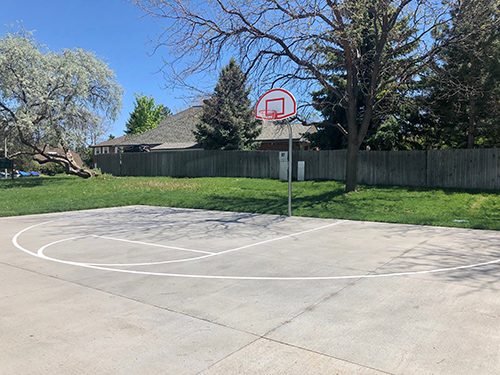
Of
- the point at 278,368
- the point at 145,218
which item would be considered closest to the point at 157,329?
the point at 278,368

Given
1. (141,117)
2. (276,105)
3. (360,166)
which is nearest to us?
(276,105)

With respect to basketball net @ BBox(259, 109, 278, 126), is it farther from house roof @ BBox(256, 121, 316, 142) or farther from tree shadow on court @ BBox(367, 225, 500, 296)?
house roof @ BBox(256, 121, 316, 142)

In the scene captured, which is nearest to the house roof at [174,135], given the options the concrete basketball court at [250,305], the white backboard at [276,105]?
the white backboard at [276,105]

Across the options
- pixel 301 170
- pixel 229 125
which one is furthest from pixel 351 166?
pixel 229 125

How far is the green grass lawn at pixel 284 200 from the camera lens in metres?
13.5

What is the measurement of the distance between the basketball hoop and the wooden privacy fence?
7864 millimetres

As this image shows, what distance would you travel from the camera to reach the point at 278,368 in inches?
131

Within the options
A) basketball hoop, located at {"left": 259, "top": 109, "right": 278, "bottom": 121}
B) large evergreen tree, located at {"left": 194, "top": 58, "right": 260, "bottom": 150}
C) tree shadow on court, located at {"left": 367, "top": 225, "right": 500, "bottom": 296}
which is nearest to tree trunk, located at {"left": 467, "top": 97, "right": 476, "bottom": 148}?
basketball hoop, located at {"left": 259, "top": 109, "right": 278, "bottom": 121}

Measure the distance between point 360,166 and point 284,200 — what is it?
Result: 239 inches

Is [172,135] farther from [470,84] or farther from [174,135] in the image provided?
[470,84]

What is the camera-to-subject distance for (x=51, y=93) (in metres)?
25.7

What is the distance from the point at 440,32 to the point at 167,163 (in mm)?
19845

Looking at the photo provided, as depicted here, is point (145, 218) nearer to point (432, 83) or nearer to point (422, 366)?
point (422, 366)

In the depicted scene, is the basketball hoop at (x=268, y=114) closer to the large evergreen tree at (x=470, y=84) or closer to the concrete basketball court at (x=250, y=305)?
the concrete basketball court at (x=250, y=305)
